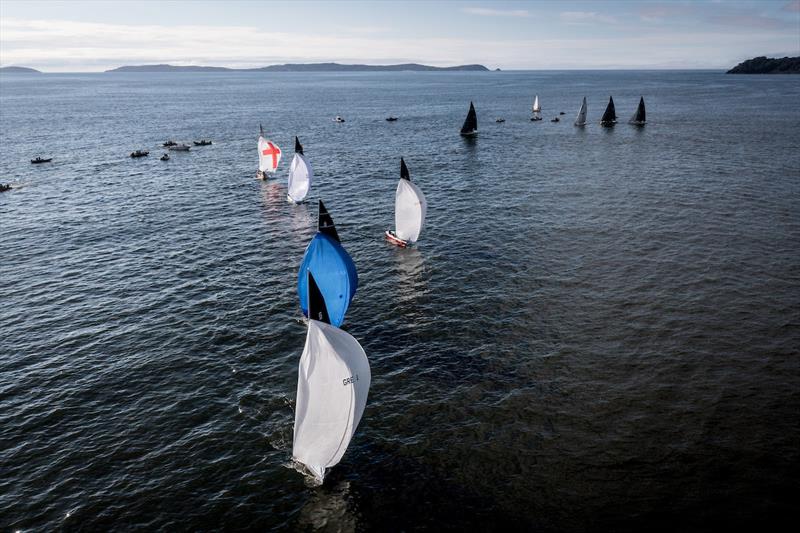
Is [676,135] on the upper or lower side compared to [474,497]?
upper

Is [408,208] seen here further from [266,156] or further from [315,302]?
[266,156]

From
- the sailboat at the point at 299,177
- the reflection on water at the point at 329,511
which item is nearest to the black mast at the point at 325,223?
the reflection on water at the point at 329,511

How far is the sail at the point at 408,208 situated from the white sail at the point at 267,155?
1531 inches

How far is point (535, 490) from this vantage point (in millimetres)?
23734

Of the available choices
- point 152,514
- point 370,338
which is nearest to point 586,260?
point 370,338

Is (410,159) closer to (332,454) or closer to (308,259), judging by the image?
(308,259)

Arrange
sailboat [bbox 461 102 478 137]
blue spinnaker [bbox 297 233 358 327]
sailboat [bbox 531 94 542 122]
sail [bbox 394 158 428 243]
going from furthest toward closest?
sailboat [bbox 531 94 542 122]
sailboat [bbox 461 102 478 137]
sail [bbox 394 158 428 243]
blue spinnaker [bbox 297 233 358 327]

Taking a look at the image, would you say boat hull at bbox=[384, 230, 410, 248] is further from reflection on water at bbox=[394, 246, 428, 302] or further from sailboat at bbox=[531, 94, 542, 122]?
sailboat at bbox=[531, 94, 542, 122]

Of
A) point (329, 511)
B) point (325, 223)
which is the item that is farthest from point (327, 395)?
point (325, 223)

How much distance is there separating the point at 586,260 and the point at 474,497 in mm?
31324

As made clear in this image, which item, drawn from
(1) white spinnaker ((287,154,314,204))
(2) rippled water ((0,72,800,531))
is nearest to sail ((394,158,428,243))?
(2) rippled water ((0,72,800,531))

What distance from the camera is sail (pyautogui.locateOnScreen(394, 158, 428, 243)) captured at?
5088 centimetres

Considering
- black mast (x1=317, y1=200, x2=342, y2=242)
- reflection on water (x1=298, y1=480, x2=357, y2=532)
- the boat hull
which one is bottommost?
reflection on water (x1=298, y1=480, x2=357, y2=532)

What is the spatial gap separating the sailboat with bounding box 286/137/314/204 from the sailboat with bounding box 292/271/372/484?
46.7 m
